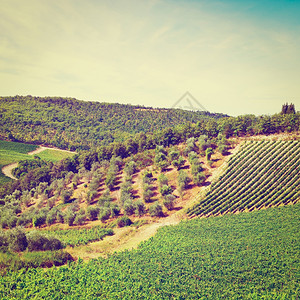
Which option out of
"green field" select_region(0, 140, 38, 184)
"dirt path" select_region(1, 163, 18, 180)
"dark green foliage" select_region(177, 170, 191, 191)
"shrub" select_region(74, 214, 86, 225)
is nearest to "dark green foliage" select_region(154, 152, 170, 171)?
"dark green foliage" select_region(177, 170, 191, 191)

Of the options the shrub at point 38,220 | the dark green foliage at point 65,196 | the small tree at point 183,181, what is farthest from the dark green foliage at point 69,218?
the small tree at point 183,181

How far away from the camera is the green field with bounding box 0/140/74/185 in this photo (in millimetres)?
135637

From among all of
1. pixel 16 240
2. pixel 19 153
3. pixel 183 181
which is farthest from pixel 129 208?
pixel 19 153

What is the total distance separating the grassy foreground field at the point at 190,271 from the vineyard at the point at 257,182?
11.2 metres

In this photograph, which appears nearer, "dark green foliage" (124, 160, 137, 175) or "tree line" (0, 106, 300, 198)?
"dark green foliage" (124, 160, 137, 175)

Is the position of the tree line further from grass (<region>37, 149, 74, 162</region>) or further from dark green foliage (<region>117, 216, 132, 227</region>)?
grass (<region>37, 149, 74, 162</region>)

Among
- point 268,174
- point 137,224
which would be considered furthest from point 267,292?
point 268,174

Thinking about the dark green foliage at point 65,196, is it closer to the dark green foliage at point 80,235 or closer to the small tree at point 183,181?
the dark green foliage at point 80,235

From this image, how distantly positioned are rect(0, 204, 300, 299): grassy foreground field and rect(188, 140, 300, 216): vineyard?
11214 millimetres

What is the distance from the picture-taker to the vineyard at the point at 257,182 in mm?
59750

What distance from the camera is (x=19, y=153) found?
5955 inches

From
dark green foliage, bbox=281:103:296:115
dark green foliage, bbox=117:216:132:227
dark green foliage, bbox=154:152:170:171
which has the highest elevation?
dark green foliage, bbox=281:103:296:115

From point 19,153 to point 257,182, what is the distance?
14551cm

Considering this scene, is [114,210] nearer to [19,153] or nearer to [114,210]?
[114,210]
